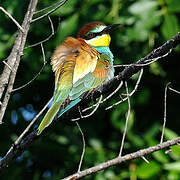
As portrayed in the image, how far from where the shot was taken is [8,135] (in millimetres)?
4520

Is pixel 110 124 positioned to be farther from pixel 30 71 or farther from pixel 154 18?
pixel 154 18

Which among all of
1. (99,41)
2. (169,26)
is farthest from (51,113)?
(169,26)

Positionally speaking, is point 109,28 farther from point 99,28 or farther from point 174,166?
point 174,166

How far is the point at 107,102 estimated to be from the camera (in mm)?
4148

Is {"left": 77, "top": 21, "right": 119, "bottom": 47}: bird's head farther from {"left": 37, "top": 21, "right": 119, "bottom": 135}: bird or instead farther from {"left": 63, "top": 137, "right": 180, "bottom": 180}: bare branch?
{"left": 63, "top": 137, "right": 180, "bottom": 180}: bare branch

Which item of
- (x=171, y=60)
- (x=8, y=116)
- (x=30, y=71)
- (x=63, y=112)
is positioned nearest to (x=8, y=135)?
(x=8, y=116)

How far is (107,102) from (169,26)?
86cm

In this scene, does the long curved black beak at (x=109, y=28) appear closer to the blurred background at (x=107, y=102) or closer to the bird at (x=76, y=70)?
the blurred background at (x=107, y=102)

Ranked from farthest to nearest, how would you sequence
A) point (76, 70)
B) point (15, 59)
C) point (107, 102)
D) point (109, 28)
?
point (107, 102) < point (109, 28) < point (76, 70) < point (15, 59)

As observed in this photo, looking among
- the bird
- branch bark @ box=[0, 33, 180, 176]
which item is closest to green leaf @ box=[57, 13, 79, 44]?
the bird

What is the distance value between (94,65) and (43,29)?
3.43 ft

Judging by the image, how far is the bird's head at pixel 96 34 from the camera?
3619 mm

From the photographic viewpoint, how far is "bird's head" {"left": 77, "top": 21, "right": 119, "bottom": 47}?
Result: 3619 millimetres

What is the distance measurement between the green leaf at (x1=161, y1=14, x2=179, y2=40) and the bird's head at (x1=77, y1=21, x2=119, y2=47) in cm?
35
